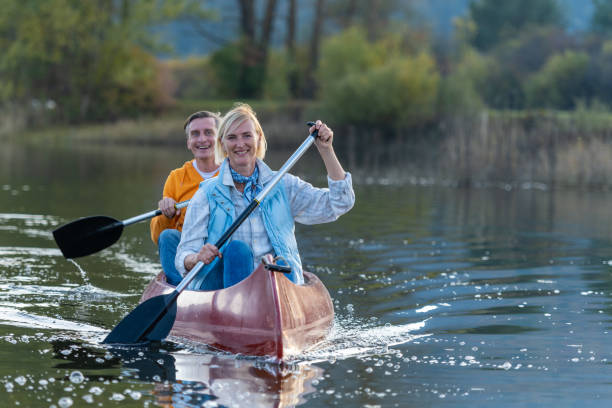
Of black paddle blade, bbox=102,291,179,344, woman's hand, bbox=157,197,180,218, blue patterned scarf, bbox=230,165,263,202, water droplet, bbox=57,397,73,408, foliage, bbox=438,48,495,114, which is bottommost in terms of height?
water droplet, bbox=57,397,73,408

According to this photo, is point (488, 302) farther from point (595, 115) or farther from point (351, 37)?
point (351, 37)

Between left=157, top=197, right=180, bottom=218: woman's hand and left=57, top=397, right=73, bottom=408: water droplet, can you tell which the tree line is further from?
left=57, top=397, right=73, bottom=408: water droplet

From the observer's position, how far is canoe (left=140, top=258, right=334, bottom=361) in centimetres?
504

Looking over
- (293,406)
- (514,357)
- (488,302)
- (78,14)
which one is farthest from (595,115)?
(78,14)

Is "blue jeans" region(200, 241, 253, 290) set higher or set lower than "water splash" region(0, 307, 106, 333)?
higher

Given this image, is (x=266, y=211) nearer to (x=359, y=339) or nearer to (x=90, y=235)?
(x=359, y=339)

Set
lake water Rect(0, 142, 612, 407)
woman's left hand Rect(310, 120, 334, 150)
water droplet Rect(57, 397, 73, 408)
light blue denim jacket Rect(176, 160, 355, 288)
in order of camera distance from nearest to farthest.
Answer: water droplet Rect(57, 397, 73, 408) < lake water Rect(0, 142, 612, 407) < woman's left hand Rect(310, 120, 334, 150) < light blue denim jacket Rect(176, 160, 355, 288)

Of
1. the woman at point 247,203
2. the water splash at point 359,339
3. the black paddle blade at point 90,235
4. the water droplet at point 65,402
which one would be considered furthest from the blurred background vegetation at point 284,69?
the water droplet at point 65,402

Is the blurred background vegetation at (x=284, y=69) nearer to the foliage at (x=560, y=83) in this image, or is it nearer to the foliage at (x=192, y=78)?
the foliage at (x=560, y=83)

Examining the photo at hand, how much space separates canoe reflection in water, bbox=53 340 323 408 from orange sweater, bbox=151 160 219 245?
4.11 feet

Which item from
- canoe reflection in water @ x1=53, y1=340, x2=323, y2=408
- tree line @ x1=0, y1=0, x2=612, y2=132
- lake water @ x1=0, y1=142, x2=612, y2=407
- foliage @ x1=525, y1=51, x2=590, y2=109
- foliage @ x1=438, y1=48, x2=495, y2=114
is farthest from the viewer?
foliage @ x1=525, y1=51, x2=590, y2=109

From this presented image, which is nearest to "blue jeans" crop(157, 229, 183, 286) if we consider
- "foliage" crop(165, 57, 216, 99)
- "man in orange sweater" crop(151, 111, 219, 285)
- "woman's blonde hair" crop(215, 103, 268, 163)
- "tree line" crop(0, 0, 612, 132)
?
"man in orange sweater" crop(151, 111, 219, 285)

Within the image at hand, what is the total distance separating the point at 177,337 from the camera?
5.56 m

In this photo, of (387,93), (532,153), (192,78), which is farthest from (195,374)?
(192,78)
